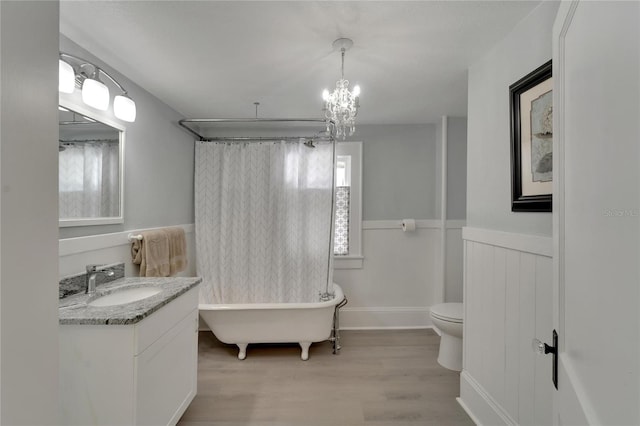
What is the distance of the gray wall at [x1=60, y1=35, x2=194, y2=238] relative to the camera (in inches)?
76.3

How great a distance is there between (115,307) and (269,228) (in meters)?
1.51

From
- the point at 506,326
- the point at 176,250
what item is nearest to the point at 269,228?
the point at 176,250

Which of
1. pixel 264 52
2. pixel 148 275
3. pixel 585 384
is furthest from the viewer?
pixel 148 275

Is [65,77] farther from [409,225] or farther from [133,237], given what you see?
[409,225]

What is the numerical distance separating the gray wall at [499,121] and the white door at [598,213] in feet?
2.35

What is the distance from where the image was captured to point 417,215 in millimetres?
3123

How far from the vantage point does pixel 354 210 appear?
312 centimetres

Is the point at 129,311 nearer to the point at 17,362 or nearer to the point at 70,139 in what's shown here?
the point at 17,362

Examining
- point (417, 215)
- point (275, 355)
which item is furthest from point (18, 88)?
point (417, 215)

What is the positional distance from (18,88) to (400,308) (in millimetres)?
3243

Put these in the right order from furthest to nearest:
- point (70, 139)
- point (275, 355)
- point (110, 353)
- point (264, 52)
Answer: point (275, 355) → point (264, 52) → point (70, 139) → point (110, 353)

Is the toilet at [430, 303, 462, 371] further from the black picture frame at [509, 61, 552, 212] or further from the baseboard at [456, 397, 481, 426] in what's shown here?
the black picture frame at [509, 61, 552, 212]

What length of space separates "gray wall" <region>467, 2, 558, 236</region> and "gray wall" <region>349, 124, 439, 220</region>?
4.09ft

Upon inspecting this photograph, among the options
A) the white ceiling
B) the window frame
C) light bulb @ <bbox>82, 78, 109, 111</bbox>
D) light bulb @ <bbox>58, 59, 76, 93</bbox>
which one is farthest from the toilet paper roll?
light bulb @ <bbox>58, 59, 76, 93</bbox>
